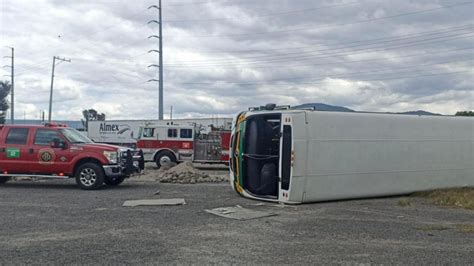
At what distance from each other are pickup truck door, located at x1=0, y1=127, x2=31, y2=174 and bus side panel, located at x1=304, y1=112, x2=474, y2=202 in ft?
27.7

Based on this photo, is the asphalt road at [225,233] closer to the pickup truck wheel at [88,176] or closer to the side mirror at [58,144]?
the pickup truck wheel at [88,176]

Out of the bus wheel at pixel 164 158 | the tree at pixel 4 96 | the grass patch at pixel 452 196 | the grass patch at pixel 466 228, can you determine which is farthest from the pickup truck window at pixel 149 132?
the tree at pixel 4 96

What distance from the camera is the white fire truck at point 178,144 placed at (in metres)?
26.3

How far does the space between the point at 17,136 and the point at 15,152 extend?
482mm

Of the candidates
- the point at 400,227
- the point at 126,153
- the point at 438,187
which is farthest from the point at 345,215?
the point at 126,153

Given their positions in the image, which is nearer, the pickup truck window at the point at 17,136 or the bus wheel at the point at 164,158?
the pickup truck window at the point at 17,136

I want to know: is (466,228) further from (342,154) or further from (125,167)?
(125,167)

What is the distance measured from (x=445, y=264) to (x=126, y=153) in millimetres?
10989

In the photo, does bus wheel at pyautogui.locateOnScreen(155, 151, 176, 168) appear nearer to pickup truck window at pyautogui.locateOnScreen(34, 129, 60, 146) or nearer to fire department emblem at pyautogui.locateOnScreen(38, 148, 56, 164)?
pickup truck window at pyautogui.locateOnScreen(34, 129, 60, 146)

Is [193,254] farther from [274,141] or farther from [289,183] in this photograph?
[274,141]

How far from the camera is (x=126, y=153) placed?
618 inches

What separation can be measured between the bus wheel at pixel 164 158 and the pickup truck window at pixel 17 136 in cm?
1156

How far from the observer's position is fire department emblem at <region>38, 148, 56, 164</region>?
14922mm

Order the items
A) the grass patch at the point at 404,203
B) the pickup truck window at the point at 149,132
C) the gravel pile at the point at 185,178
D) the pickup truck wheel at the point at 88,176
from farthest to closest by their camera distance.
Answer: the pickup truck window at the point at 149,132, the gravel pile at the point at 185,178, the pickup truck wheel at the point at 88,176, the grass patch at the point at 404,203
